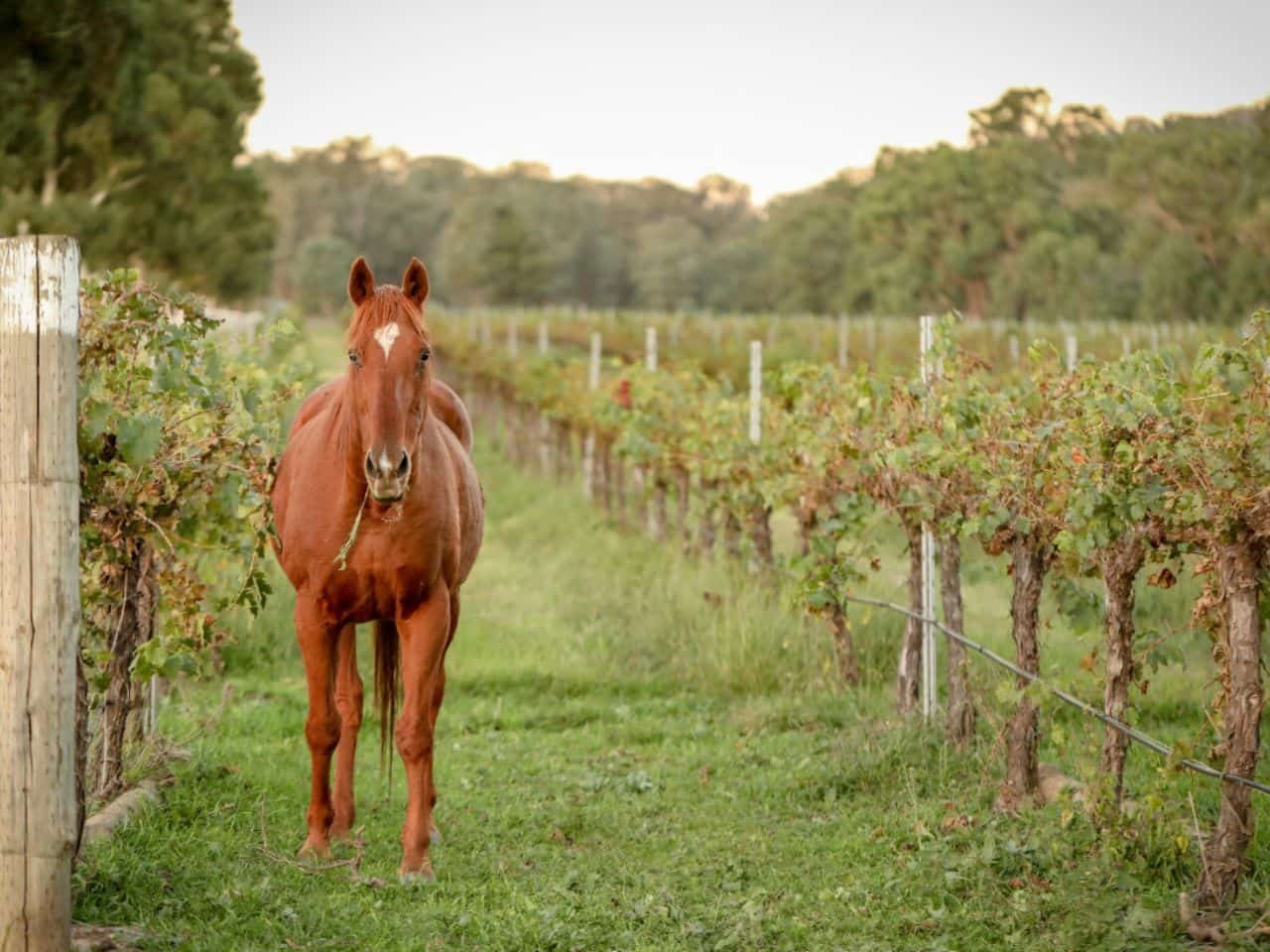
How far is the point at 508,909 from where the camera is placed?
495 cm

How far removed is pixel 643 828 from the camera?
20.2ft

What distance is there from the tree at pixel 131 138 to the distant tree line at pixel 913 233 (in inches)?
797

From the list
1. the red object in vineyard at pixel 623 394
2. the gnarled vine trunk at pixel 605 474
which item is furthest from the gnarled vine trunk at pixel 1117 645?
the gnarled vine trunk at pixel 605 474

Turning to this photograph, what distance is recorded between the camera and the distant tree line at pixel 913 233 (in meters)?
63.3

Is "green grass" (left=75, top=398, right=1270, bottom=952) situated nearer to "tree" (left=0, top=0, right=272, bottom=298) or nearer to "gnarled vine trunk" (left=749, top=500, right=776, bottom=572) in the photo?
"gnarled vine trunk" (left=749, top=500, right=776, bottom=572)

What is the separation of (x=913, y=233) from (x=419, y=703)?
70.7m

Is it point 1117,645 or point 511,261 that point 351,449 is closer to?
point 1117,645

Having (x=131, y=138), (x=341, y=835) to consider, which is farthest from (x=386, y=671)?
(x=131, y=138)

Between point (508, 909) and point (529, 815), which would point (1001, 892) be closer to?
point (508, 909)

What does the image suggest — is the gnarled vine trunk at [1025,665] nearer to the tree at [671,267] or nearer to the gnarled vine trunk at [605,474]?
the gnarled vine trunk at [605,474]

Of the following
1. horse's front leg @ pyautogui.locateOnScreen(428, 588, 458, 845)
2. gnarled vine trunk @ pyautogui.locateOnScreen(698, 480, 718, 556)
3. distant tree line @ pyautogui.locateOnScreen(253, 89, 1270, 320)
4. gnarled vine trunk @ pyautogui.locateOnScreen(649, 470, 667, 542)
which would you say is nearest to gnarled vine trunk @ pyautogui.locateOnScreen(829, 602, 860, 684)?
gnarled vine trunk @ pyautogui.locateOnScreen(698, 480, 718, 556)

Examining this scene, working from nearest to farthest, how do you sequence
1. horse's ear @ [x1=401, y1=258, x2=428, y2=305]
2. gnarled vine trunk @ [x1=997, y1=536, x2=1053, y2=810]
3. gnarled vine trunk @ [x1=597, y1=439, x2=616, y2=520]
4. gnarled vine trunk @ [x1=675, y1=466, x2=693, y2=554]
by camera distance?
horse's ear @ [x1=401, y1=258, x2=428, y2=305] → gnarled vine trunk @ [x1=997, y1=536, x2=1053, y2=810] → gnarled vine trunk @ [x1=675, y1=466, x2=693, y2=554] → gnarled vine trunk @ [x1=597, y1=439, x2=616, y2=520]

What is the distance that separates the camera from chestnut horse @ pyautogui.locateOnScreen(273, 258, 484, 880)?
5082 mm

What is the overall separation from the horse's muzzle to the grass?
1.47 meters
